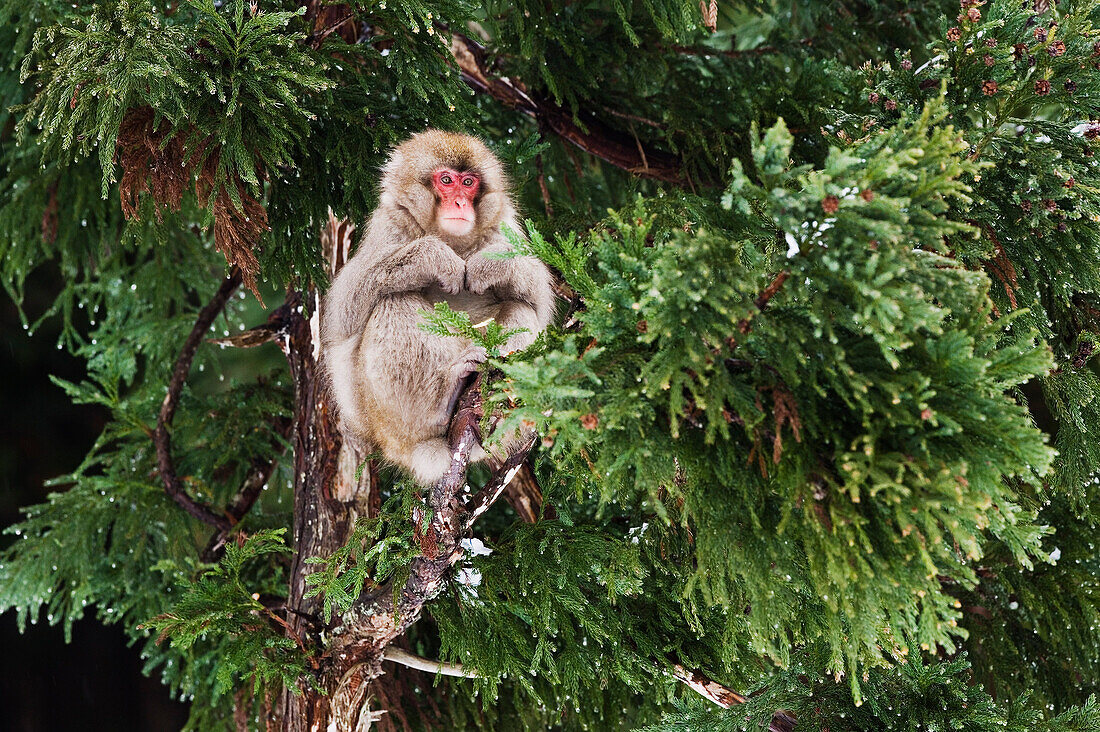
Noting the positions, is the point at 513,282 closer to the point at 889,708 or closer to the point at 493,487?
the point at 493,487

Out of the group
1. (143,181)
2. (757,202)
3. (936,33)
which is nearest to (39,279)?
(143,181)

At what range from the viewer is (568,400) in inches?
63.7

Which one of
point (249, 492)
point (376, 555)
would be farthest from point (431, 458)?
point (249, 492)

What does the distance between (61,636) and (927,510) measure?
19.4ft

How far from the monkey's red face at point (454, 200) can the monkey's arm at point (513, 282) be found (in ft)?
0.27

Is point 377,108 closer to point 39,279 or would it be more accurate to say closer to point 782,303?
point 782,303

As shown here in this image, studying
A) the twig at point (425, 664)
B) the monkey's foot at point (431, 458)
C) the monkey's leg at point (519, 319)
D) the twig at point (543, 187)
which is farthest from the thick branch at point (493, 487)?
the twig at point (543, 187)

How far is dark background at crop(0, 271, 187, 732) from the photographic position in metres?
5.86

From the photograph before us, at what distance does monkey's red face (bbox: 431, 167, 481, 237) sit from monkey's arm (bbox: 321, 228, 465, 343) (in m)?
0.05

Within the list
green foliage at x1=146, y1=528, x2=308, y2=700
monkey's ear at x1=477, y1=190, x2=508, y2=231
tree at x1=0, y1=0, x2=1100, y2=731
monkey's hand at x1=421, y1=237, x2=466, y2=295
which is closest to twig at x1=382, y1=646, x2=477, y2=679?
tree at x1=0, y1=0, x2=1100, y2=731

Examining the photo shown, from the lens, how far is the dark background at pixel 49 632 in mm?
5863

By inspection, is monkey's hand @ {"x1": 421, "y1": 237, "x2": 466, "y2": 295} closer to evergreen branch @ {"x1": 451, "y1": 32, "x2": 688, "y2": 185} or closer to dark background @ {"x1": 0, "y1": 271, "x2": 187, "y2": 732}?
evergreen branch @ {"x1": 451, "y1": 32, "x2": 688, "y2": 185}

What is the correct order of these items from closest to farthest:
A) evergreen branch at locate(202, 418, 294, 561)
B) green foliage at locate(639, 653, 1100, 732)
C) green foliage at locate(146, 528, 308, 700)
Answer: green foliage at locate(639, 653, 1100, 732) → green foliage at locate(146, 528, 308, 700) → evergreen branch at locate(202, 418, 294, 561)

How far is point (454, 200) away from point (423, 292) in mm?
233
